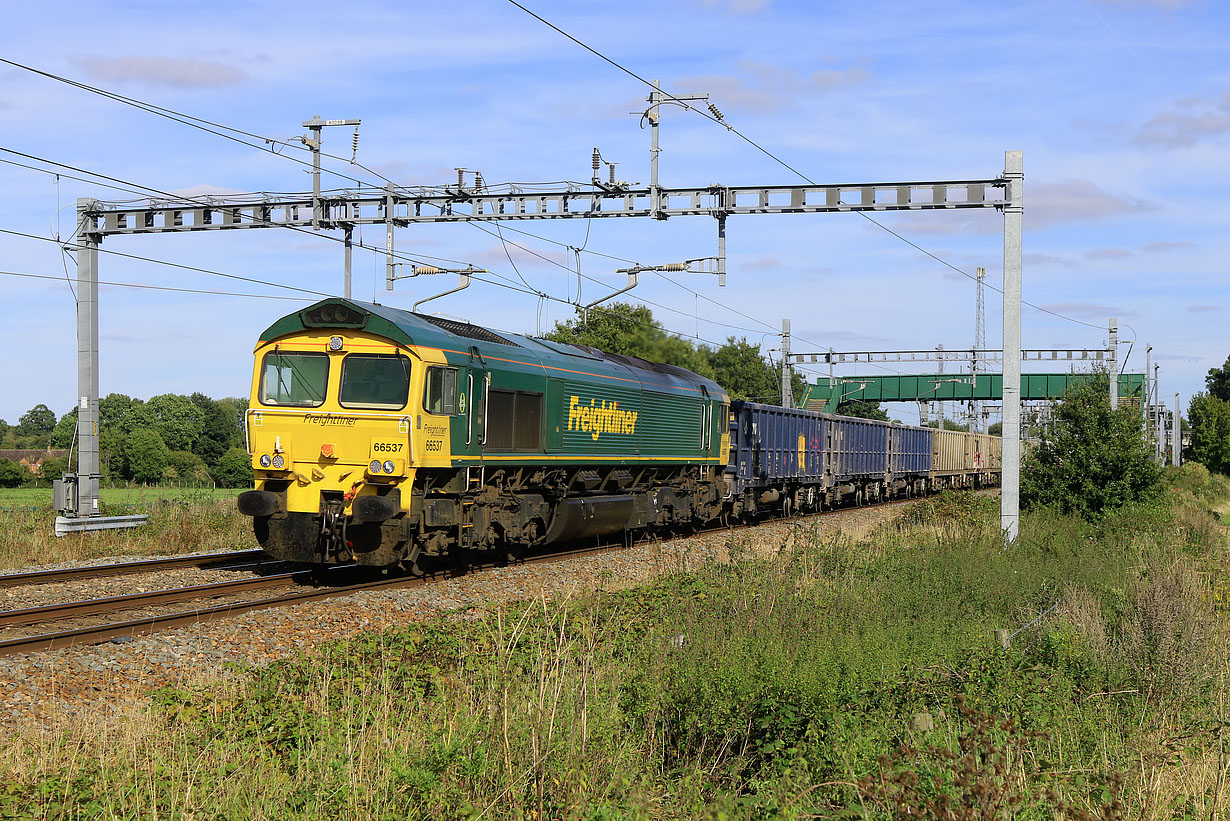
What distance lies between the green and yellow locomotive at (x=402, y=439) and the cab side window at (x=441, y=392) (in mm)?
16

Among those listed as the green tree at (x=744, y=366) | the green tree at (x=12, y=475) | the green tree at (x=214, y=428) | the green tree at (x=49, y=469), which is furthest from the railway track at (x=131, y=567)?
the green tree at (x=214, y=428)

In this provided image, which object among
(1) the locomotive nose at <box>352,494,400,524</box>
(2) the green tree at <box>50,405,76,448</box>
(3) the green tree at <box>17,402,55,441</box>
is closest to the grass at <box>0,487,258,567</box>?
(1) the locomotive nose at <box>352,494,400,524</box>

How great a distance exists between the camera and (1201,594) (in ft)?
41.8

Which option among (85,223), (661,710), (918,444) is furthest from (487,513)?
(918,444)

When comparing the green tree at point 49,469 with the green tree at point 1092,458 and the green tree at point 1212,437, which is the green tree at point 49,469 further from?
the green tree at point 1212,437

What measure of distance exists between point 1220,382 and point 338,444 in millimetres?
137200

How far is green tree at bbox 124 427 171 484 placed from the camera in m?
56.3

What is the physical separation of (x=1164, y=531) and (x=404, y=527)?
13.8 m

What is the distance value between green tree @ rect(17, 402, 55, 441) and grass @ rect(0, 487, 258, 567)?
305 ft

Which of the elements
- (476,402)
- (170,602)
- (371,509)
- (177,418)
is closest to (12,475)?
(177,418)

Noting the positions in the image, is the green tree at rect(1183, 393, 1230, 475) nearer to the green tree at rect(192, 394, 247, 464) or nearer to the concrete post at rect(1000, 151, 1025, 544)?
the concrete post at rect(1000, 151, 1025, 544)

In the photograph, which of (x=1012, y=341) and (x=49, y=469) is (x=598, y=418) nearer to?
(x=1012, y=341)

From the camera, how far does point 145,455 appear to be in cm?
5781

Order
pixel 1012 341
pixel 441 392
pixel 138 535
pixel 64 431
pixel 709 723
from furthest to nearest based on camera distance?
pixel 64 431
pixel 138 535
pixel 1012 341
pixel 441 392
pixel 709 723
